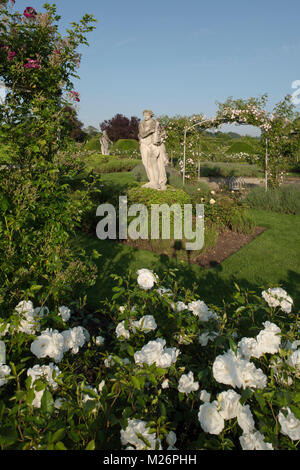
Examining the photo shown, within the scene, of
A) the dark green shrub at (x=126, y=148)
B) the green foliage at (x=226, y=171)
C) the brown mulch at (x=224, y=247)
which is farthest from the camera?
the dark green shrub at (x=126, y=148)

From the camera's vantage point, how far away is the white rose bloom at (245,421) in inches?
40.7

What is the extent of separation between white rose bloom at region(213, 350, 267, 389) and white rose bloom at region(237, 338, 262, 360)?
0.50 ft

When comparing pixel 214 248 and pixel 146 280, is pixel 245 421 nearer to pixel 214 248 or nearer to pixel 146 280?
pixel 146 280

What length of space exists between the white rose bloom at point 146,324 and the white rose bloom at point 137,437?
542 millimetres

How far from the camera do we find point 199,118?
13.5m

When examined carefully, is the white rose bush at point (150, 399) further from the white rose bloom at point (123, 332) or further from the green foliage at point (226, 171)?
the green foliage at point (226, 171)

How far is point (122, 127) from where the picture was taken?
39562 millimetres

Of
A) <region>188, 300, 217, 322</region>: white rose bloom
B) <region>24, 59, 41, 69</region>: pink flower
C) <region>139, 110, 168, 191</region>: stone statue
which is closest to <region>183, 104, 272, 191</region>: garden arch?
<region>139, 110, 168, 191</region>: stone statue

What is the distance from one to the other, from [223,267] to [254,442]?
4475mm

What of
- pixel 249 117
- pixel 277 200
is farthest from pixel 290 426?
pixel 249 117

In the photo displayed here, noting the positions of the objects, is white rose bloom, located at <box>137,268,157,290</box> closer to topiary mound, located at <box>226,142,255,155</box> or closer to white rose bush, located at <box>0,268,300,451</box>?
white rose bush, located at <box>0,268,300,451</box>

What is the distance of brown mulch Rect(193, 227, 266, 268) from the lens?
18.5 feet

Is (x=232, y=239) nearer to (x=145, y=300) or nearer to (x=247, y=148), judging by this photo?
(x=145, y=300)

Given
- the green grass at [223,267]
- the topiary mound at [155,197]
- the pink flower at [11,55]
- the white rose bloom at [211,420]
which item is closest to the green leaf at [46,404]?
the white rose bloom at [211,420]
